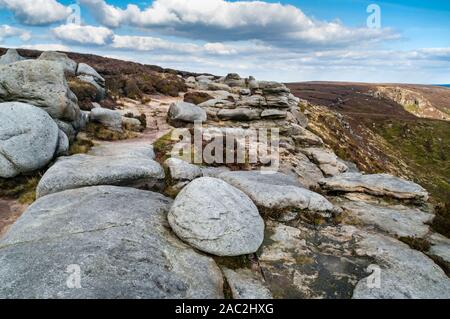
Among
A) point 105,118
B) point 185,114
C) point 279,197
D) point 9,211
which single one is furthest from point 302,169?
point 9,211

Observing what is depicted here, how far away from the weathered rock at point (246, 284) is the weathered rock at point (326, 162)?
50.6ft

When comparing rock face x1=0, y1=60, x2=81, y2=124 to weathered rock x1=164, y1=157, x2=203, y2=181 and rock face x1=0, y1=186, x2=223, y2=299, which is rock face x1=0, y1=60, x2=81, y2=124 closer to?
weathered rock x1=164, y1=157, x2=203, y2=181

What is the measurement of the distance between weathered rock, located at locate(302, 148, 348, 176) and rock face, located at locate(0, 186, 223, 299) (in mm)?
15968

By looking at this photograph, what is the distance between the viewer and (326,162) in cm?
2520

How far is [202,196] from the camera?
434 inches

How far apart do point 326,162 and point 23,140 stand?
1986 cm

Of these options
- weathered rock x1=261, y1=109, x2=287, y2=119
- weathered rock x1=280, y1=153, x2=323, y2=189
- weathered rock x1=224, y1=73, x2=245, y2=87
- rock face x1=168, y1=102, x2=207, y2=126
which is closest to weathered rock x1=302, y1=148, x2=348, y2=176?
weathered rock x1=280, y1=153, x2=323, y2=189

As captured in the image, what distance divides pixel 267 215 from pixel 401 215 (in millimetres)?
6323

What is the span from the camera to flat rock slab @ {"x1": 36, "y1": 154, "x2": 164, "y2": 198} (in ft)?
43.2

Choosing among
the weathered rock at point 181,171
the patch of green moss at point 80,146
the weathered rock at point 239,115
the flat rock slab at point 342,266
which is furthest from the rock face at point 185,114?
the flat rock slab at point 342,266

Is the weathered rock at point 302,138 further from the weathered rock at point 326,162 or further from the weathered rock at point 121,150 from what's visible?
the weathered rock at point 121,150

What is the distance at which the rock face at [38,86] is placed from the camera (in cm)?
1986

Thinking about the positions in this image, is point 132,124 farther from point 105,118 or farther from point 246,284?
point 246,284
